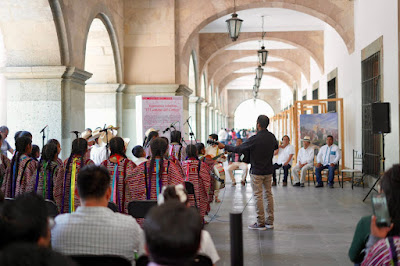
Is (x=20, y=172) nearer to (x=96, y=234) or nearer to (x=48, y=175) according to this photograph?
(x=48, y=175)

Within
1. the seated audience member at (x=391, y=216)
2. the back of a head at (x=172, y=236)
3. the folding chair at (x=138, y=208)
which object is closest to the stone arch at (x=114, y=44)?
the folding chair at (x=138, y=208)

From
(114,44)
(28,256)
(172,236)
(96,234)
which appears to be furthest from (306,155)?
(28,256)

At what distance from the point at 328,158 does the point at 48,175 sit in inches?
288

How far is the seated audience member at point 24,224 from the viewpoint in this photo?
5.76ft

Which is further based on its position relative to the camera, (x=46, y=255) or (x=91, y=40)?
(x=91, y=40)

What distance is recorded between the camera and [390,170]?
7.54ft

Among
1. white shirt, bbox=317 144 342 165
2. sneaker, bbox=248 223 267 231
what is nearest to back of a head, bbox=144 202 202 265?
sneaker, bbox=248 223 267 231

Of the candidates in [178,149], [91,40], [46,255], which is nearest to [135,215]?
[46,255]

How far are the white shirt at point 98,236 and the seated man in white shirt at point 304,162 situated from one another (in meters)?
8.62

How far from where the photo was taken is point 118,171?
4211 millimetres

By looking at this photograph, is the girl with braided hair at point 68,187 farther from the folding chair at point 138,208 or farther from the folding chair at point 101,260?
the folding chair at point 101,260

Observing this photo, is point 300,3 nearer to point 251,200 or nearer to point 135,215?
point 251,200

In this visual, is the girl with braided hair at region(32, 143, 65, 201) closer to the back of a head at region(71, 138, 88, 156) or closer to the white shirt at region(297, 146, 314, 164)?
the back of a head at region(71, 138, 88, 156)

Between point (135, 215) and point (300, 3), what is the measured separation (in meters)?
8.57
